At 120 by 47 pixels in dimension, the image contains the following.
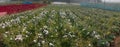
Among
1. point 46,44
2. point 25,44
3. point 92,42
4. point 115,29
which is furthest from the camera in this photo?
point 115,29

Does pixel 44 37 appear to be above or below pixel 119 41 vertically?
above

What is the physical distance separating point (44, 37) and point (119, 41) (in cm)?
360

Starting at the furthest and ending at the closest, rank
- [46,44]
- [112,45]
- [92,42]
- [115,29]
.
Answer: [115,29]
[112,45]
[92,42]
[46,44]

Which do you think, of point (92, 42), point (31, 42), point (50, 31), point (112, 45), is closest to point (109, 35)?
point (112, 45)

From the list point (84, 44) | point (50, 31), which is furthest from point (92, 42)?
point (50, 31)

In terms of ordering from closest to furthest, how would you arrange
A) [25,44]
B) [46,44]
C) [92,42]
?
[46,44]
[25,44]
[92,42]

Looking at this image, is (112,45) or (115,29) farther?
(115,29)

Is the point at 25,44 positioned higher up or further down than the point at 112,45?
higher up

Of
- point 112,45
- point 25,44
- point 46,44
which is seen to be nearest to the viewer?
point 46,44

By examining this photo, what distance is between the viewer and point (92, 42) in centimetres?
1046

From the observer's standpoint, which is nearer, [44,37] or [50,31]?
[44,37]

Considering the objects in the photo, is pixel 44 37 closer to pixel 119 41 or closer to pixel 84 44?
pixel 84 44

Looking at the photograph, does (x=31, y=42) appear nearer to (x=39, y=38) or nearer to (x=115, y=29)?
(x=39, y=38)

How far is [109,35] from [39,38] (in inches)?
135
